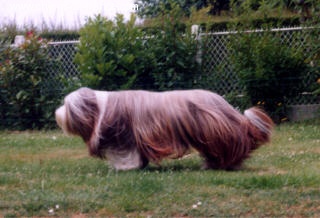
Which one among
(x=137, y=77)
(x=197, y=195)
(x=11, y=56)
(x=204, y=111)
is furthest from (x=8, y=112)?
(x=197, y=195)

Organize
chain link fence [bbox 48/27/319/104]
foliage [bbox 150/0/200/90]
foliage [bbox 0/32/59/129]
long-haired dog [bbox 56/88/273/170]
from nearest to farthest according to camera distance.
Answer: long-haired dog [bbox 56/88/273/170]
foliage [bbox 150/0/200/90]
chain link fence [bbox 48/27/319/104]
foliage [bbox 0/32/59/129]

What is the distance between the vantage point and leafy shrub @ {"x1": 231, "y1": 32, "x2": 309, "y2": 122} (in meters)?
12.9

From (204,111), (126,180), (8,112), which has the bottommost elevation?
(8,112)

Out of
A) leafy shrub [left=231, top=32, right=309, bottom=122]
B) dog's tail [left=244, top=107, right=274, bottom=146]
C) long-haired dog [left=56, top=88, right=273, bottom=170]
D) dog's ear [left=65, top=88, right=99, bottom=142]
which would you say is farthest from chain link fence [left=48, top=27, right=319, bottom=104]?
dog's ear [left=65, top=88, right=99, bottom=142]

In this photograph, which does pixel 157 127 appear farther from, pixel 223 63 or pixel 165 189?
pixel 223 63

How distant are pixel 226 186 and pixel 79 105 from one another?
6.38 feet

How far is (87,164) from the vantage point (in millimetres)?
9062

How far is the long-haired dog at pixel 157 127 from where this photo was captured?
798cm

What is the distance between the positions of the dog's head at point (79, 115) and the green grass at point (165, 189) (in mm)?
524

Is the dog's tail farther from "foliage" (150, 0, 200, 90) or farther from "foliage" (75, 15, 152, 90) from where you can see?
"foliage" (150, 0, 200, 90)

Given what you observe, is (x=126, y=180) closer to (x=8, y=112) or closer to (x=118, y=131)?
(x=118, y=131)

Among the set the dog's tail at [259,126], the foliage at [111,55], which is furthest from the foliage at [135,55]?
the dog's tail at [259,126]

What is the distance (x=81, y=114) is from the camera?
26.2 ft

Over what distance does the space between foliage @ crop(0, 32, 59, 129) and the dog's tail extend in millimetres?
6260
